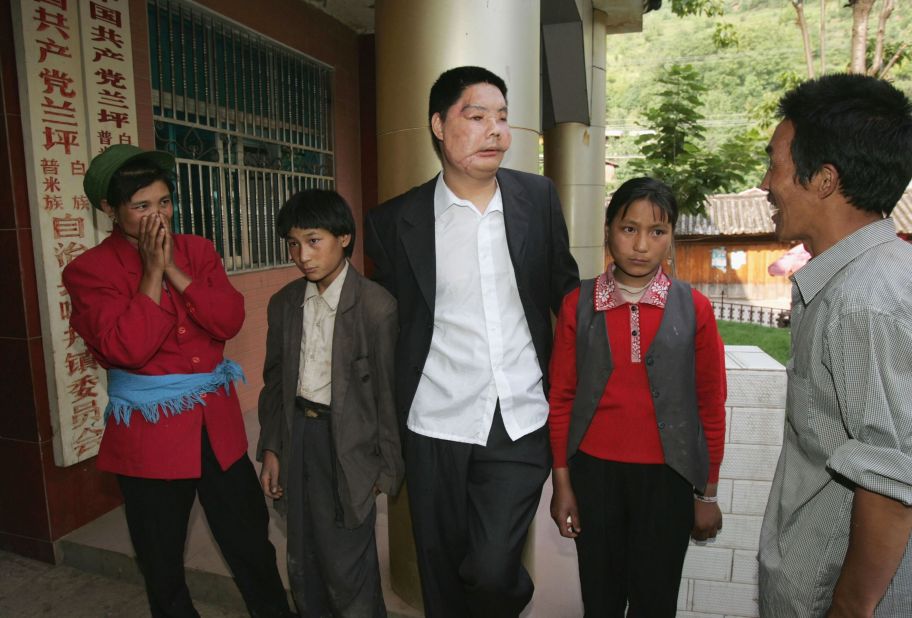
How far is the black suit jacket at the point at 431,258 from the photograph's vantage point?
6.04 feet

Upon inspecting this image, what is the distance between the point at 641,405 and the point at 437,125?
40.2 inches

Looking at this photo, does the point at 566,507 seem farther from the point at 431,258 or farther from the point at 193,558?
the point at 193,558

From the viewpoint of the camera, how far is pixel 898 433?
102 centimetres

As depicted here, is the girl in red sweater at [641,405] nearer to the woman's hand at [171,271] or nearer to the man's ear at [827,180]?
the man's ear at [827,180]

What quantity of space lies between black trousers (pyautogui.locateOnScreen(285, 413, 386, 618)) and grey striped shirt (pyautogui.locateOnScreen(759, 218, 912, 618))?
118 cm

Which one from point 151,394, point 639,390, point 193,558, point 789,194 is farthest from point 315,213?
point 193,558

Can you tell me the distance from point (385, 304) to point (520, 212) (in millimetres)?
506

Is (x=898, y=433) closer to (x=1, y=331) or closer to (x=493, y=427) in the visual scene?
(x=493, y=427)

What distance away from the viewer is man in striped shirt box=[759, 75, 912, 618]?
1.04 metres

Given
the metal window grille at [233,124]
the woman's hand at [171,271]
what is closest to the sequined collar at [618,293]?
the woman's hand at [171,271]

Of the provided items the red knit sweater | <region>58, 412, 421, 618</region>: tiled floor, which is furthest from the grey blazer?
<region>58, 412, 421, 618</region>: tiled floor

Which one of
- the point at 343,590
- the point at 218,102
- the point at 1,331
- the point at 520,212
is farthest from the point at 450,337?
the point at 218,102

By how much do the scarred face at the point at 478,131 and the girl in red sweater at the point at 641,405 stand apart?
15.3 inches

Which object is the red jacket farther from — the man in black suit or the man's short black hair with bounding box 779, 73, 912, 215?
the man's short black hair with bounding box 779, 73, 912, 215
